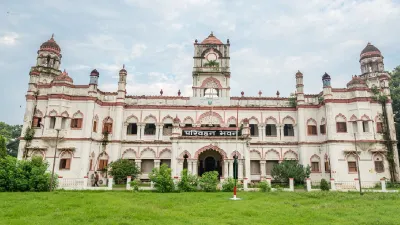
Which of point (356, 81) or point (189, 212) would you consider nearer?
point (189, 212)

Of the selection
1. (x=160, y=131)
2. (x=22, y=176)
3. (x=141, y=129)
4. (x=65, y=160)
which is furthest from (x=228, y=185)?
(x=65, y=160)

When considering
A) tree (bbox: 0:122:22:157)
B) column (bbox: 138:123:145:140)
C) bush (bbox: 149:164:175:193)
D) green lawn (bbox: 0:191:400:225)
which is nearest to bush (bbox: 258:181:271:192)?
green lawn (bbox: 0:191:400:225)

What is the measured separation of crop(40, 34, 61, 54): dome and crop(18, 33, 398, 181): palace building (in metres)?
0.09

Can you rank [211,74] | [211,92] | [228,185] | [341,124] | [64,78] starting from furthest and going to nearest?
[211,74] → [211,92] → [64,78] → [341,124] → [228,185]

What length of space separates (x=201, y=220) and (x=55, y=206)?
676 centimetres

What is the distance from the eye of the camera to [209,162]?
25531 mm

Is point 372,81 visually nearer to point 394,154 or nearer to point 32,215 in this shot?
point 394,154

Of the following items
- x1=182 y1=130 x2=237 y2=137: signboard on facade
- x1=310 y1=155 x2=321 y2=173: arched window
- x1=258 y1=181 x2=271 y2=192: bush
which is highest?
x1=182 y1=130 x2=237 y2=137: signboard on facade

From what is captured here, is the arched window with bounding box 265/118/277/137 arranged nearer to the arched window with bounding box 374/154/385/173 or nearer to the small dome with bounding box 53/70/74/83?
the arched window with bounding box 374/154/385/173

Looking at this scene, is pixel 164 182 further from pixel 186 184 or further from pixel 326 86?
pixel 326 86

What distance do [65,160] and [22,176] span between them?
20.9ft

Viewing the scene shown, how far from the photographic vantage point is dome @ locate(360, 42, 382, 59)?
27634mm

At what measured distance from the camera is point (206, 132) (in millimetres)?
21922

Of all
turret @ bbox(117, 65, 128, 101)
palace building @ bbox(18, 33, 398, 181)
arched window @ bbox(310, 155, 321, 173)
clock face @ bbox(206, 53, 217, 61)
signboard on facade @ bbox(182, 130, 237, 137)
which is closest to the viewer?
signboard on facade @ bbox(182, 130, 237, 137)
